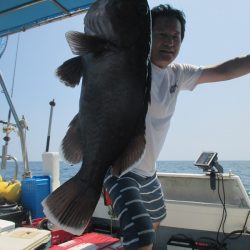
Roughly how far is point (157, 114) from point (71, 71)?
49.3 inches

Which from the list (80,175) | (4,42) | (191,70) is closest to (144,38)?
(80,175)

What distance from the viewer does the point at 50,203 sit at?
1741mm

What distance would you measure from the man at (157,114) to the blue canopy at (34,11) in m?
2.20

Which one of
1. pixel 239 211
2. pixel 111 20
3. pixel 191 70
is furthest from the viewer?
pixel 239 211

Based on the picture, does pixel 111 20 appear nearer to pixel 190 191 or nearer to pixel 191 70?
pixel 191 70

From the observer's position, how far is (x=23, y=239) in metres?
3.38

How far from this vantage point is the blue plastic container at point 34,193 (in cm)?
519

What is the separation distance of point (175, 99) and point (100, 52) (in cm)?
142

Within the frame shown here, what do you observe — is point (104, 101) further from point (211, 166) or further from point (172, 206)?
point (172, 206)

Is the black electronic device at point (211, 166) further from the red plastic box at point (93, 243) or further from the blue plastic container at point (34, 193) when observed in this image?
the blue plastic container at point (34, 193)

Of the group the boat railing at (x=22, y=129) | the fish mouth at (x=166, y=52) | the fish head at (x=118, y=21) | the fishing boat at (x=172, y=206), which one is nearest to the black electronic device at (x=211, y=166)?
the fishing boat at (x=172, y=206)

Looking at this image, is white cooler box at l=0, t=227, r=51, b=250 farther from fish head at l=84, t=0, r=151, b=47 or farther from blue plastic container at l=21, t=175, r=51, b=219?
fish head at l=84, t=0, r=151, b=47

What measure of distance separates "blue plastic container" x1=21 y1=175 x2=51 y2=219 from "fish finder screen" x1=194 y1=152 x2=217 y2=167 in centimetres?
224

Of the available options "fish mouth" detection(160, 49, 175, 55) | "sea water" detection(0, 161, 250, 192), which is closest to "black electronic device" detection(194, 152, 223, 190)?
"sea water" detection(0, 161, 250, 192)
